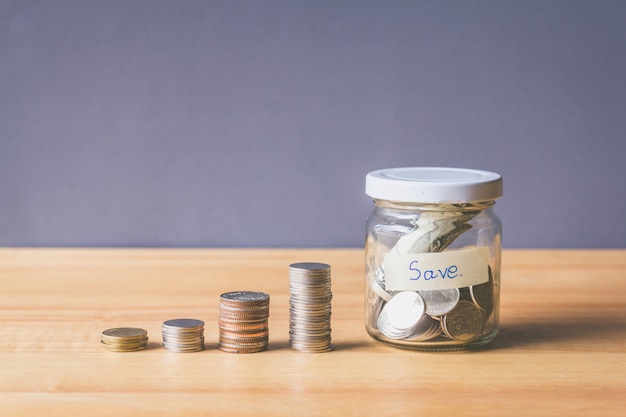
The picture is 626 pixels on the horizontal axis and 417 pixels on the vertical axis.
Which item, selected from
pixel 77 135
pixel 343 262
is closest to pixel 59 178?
pixel 77 135

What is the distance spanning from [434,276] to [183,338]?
32 centimetres

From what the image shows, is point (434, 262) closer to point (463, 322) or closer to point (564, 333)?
point (463, 322)

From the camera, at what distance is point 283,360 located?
102 centimetres

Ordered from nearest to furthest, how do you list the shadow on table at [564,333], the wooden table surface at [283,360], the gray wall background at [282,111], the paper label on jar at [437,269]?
the wooden table surface at [283,360], the paper label on jar at [437,269], the shadow on table at [564,333], the gray wall background at [282,111]

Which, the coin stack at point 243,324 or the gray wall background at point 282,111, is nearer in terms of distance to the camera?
the coin stack at point 243,324

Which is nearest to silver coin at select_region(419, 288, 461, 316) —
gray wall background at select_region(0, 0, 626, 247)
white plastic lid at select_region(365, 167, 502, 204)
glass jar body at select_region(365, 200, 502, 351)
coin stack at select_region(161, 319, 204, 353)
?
glass jar body at select_region(365, 200, 502, 351)

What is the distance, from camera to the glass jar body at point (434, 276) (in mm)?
992

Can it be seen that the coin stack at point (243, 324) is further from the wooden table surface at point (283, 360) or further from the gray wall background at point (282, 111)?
the gray wall background at point (282, 111)

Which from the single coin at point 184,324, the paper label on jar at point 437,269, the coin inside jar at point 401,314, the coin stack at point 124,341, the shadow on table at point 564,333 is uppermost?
the paper label on jar at point 437,269


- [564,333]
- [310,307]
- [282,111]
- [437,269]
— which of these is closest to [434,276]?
[437,269]

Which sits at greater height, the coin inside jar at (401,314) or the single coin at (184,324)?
the coin inside jar at (401,314)

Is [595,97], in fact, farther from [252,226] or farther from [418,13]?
[252,226]

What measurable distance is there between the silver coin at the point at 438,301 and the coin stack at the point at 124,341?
35 cm

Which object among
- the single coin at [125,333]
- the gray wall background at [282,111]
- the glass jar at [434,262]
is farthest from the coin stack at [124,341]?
the gray wall background at [282,111]
